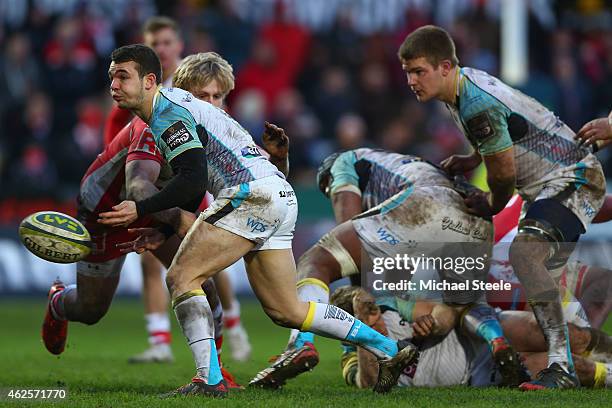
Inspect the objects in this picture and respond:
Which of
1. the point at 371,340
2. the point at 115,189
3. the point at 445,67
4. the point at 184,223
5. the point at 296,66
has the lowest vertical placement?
the point at 371,340

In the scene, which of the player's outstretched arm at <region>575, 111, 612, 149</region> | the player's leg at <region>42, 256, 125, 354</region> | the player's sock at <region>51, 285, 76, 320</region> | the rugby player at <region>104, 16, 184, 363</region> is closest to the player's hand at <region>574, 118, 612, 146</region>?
the player's outstretched arm at <region>575, 111, 612, 149</region>

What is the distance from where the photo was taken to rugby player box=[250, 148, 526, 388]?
7023 mm

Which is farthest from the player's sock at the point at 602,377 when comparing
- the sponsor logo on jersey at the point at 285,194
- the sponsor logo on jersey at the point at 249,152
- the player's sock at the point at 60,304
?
the player's sock at the point at 60,304

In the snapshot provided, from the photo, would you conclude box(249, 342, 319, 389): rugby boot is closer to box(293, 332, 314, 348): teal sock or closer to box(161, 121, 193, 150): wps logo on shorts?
box(293, 332, 314, 348): teal sock

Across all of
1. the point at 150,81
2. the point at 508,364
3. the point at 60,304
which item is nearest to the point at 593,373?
the point at 508,364

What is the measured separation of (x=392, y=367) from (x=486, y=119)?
1.69 meters

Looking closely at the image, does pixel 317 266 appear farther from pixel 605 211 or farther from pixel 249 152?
pixel 605 211

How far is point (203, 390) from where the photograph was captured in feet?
19.7

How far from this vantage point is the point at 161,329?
29.9 feet

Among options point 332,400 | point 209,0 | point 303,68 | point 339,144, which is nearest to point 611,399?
point 332,400

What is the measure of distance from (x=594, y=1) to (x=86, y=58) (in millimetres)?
8154

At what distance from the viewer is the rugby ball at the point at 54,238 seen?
20.7 feet

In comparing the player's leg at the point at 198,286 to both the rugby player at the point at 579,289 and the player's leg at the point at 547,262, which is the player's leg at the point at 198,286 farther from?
the rugby player at the point at 579,289

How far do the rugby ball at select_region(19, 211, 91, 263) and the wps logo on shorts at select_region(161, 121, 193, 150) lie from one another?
0.84 metres
